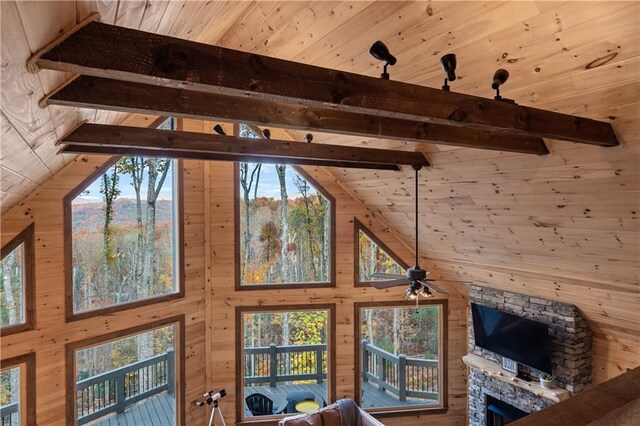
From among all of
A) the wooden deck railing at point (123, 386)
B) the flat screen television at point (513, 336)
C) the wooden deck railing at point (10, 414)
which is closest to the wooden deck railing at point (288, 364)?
the wooden deck railing at point (123, 386)

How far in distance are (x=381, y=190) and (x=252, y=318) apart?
3.03 m

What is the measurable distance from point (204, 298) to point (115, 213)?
73.5 inches

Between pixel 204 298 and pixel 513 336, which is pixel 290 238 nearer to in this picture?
pixel 204 298

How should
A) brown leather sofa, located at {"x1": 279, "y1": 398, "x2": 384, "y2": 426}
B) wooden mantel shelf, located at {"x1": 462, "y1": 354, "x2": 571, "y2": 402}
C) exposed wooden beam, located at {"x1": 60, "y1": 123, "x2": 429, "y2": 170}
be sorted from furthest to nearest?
brown leather sofa, located at {"x1": 279, "y1": 398, "x2": 384, "y2": 426}
wooden mantel shelf, located at {"x1": 462, "y1": 354, "x2": 571, "y2": 402}
exposed wooden beam, located at {"x1": 60, "y1": 123, "x2": 429, "y2": 170}

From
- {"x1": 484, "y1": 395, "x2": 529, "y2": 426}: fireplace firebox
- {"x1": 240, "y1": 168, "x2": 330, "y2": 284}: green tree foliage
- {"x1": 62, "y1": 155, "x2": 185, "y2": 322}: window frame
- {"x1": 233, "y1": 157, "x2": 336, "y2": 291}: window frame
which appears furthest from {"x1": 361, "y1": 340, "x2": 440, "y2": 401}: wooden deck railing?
{"x1": 62, "y1": 155, "x2": 185, "y2": 322}: window frame

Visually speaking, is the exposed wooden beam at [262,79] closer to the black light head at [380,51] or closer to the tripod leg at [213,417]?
the black light head at [380,51]

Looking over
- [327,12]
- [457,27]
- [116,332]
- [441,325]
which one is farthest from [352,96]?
[441,325]

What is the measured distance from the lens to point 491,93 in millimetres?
2840

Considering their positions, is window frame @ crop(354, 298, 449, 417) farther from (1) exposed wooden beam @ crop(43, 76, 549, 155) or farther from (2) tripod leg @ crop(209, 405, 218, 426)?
(1) exposed wooden beam @ crop(43, 76, 549, 155)

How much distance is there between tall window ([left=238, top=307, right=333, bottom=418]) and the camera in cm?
620

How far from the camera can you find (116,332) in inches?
194

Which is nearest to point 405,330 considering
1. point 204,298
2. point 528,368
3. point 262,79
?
point 528,368

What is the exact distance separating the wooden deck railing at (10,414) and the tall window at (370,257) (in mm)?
4739

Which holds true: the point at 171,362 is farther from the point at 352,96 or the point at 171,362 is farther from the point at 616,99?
the point at 616,99
